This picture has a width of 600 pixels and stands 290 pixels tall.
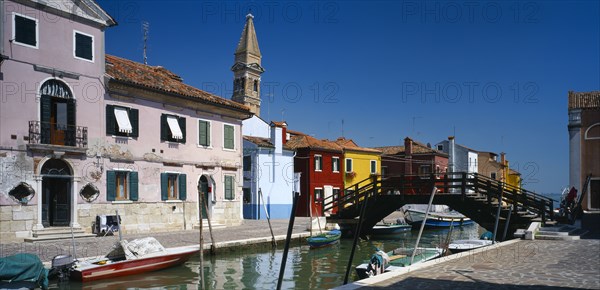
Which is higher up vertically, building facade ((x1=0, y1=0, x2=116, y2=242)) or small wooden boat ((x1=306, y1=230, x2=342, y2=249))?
building facade ((x1=0, y1=0, x2=116, y2=242))

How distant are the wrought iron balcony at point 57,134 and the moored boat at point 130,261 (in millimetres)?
6440

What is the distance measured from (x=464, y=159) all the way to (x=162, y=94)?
43391 mm

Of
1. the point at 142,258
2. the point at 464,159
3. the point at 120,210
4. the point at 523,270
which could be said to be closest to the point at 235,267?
the point at 142,258

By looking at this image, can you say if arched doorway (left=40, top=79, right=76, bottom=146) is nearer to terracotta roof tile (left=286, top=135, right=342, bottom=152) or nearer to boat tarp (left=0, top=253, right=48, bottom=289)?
boat tarp (left=0, top=253, right=48, bottom=289)

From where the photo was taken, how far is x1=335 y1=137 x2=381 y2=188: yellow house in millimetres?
42375

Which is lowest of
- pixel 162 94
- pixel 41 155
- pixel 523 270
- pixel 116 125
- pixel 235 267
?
pixel 235 267

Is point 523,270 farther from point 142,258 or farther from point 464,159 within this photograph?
point 464,159

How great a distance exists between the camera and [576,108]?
31.0 meters

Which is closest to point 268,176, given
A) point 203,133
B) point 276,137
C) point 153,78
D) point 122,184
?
point 276,137

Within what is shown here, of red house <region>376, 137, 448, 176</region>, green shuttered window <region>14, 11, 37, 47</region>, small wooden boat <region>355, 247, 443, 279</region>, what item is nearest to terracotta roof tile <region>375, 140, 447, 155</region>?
red house <region>376, 137, 448, 176</region>

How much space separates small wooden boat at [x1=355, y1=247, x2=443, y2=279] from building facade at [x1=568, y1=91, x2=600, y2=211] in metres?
17.0

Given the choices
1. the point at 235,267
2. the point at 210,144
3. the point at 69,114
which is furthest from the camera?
the point at 210,144

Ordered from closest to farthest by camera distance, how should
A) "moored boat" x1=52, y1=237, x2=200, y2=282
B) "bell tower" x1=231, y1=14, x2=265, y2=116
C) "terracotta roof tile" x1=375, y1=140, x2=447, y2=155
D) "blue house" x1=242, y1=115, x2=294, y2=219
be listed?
1. "moored boat" x1=52, y1=237, x2=200, y2=282
2. "blue house" x1=242, y1=115, x2=294, y2=219
3. "terracotta roof tile" x1=375, y1=140, x2=447, y2=155
4. "bell tower" x1=231, y1=14, x2=265, y2=116

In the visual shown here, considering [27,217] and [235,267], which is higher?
[27,217]
